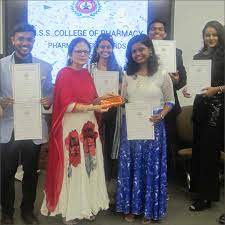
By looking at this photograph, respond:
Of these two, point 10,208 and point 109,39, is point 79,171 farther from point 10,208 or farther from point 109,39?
point 109,39

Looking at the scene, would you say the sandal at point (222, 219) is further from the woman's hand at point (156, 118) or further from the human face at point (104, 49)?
the human face at point (104, 49)

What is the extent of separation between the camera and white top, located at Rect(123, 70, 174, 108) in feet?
10.1

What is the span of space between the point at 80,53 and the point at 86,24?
1.68 metres

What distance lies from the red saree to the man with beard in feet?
0.36

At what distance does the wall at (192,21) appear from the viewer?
15.3ft

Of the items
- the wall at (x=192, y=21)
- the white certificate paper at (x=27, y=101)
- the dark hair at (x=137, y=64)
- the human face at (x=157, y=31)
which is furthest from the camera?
the wall at (x=192, y=21)

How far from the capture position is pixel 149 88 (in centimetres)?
308

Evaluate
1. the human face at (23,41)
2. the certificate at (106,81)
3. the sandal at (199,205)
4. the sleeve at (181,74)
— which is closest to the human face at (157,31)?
the sleeve at (181,74)

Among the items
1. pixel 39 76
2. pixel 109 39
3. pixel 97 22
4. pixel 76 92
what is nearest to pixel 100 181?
pixel 76 92

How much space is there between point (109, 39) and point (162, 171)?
1158 mm

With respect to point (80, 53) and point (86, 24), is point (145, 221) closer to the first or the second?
point (80, 53)

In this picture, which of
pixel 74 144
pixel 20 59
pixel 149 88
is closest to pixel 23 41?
pixel 20 59

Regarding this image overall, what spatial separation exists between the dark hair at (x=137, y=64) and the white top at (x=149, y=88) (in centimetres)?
4

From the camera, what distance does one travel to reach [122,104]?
310 cm
